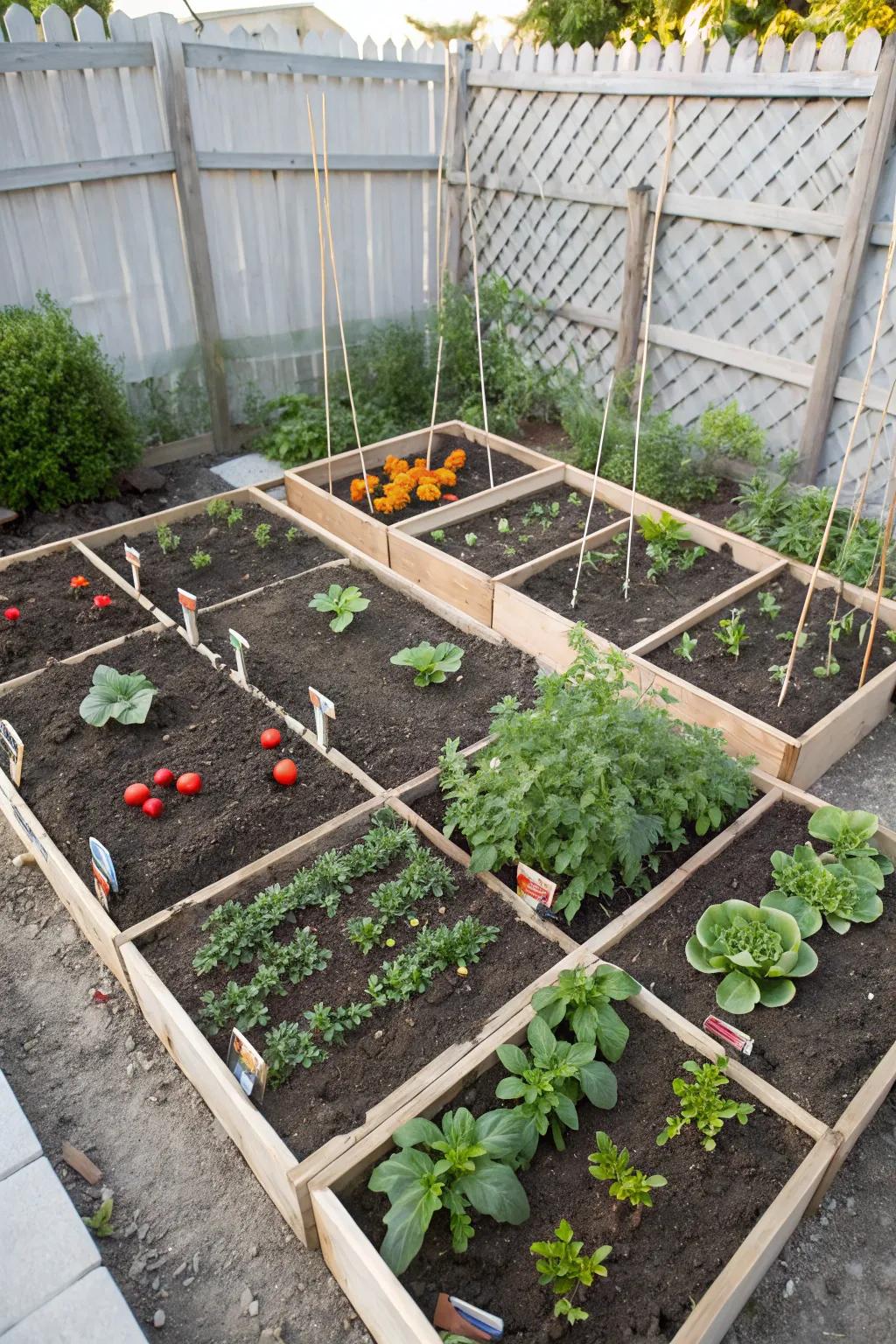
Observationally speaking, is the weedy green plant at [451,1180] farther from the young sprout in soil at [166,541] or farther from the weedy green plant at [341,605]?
the young sprout in soil at [166,541]

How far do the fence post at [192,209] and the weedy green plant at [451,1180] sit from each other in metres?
4.79

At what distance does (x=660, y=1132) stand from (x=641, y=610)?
232cm

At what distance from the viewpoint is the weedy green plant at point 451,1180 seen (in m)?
1.79

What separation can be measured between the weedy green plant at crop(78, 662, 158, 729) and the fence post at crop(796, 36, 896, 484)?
3.72 m

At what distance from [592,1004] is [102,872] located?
1.41 m

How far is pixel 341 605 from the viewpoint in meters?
3.79

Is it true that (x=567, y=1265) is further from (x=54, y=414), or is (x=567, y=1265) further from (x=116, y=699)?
(x=54, y=414)

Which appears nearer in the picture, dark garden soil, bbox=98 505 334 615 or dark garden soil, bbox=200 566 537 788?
dark garden soil, bbox=200 566 537 788

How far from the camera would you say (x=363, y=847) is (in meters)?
2.69

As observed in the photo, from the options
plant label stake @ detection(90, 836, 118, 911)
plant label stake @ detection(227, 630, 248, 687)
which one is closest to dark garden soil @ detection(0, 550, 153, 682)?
plant label stake @ detection(227, 630, 248, 687)

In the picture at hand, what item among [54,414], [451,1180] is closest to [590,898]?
[451,1180]

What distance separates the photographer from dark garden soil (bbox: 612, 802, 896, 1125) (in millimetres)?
2164

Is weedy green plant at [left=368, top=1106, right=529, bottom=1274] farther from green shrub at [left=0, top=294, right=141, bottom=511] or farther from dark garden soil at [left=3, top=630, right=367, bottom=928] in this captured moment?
green shrub at [left=0, top=294, right=141, bottom=511]

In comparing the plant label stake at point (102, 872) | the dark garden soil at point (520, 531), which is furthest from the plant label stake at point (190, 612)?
the dark garden soil at point (520, 531)
